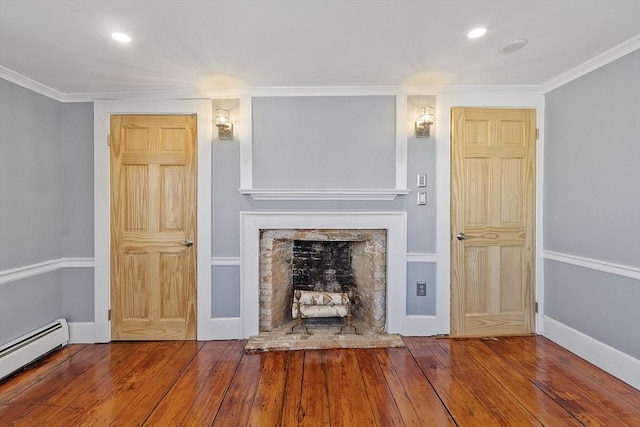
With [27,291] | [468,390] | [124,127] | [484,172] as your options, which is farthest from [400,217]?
[27,291]

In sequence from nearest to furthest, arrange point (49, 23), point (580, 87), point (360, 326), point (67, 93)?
point (49, 23)
point (580, 87)
point (67, 93)
point (360, 326)

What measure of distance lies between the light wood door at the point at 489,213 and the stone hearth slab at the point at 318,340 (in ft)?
2.38

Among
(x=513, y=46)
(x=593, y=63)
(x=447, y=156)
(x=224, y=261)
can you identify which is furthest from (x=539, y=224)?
(x=224, y=261)

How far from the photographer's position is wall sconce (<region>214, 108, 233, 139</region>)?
2891mm

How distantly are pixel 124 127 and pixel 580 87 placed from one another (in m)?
4.06

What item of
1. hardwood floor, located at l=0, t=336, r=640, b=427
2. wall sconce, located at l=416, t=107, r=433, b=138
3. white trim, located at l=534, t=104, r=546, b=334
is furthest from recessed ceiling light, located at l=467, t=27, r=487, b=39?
hardwood floor, located at l=0, t=336, r=640, b=427

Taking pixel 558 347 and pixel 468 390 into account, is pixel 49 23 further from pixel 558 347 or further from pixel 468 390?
pixel 558 347

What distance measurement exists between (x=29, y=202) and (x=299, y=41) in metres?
2.63

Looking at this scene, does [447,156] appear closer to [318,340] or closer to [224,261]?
[318,340]

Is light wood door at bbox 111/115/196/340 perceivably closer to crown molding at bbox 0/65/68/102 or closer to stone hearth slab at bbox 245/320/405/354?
crown molding at bbox 0/65/68/102

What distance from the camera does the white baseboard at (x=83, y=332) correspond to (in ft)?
9.75

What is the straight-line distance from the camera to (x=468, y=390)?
2.17m

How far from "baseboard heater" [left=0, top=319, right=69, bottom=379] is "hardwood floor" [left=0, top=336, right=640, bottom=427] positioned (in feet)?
0.29

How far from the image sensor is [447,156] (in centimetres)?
298
